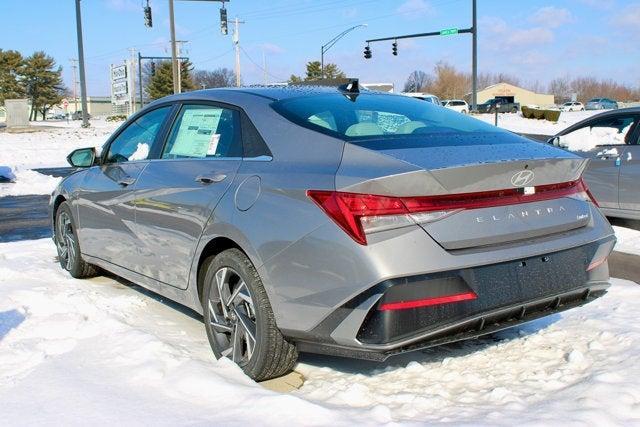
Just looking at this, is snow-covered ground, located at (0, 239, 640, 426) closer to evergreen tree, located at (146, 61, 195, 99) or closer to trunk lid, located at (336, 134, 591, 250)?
trunk lid, located at (336, 134, 591, 250)

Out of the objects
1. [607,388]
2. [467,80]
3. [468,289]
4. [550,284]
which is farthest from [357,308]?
[467,80]

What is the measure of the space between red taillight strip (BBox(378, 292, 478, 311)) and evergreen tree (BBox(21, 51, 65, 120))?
8491cm

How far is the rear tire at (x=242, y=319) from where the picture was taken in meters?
3.36

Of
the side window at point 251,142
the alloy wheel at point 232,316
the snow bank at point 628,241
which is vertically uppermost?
the side window at point 251,142

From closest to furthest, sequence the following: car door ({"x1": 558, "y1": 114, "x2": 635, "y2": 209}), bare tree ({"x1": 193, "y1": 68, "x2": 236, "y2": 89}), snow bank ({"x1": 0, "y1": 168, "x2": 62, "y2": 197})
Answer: car door ({"x1": 558, "y1": 114, "x2": 635, "y2": 209})
snow bank ({"x1": 0, "y1": 168, "x2": 62, "y2": 197})
bare tree ({"x1": 193, "y1": 68, "x2": 236, "y2": 89})

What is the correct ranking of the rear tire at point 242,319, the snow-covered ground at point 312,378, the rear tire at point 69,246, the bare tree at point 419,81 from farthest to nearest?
the bare tree at point 419,81 → the rear tire at point 69,246 → the rear tire at point 242,319 → the snow-covered ground at point 312,378

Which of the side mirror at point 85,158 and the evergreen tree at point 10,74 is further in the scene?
the evergreen tree at point 10,74

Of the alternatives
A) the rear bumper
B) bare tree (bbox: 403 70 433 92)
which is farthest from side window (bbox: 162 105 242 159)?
bare tree (bbox: 403 70 433 92)

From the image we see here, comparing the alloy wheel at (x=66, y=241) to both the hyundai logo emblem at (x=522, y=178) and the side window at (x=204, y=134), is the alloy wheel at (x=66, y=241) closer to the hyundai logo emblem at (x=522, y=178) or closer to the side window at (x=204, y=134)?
the side window at (x=204, y=134)

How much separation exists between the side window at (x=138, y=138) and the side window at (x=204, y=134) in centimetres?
27

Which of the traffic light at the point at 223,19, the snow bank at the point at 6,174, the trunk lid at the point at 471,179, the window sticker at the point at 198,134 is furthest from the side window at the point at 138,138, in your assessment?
the traffic light at the point at 223,19

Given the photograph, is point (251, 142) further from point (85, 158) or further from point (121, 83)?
point (121, 83)

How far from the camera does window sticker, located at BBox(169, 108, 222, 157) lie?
13.4 ft

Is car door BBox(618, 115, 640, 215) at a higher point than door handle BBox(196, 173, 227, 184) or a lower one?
lower
